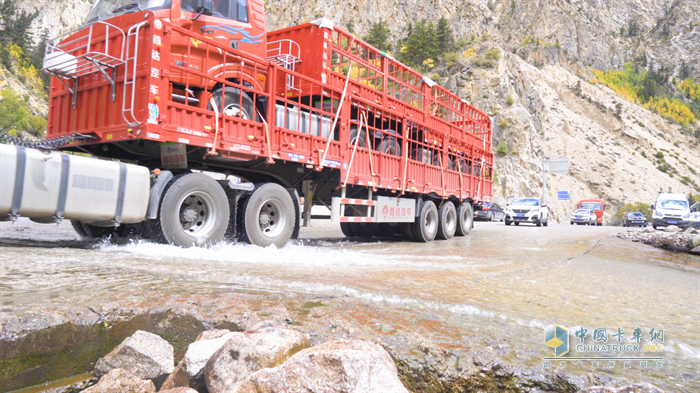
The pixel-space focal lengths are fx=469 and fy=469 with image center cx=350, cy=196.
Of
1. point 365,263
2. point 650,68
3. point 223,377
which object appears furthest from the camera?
point 650,68

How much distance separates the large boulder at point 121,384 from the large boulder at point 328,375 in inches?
22.3

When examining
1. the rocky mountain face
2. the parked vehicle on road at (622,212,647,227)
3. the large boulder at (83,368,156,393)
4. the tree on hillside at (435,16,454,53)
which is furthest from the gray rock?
the tree on hillside at (435,16,454,53)

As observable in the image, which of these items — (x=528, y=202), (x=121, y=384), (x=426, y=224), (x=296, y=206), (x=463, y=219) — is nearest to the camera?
(x=121, y=384)

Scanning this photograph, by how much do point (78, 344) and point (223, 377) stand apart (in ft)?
3.59

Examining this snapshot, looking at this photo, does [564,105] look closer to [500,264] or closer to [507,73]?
[507,73]

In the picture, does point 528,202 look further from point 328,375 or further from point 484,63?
point 484,63

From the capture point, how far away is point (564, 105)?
6819cm

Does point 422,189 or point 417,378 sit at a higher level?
point 422,189

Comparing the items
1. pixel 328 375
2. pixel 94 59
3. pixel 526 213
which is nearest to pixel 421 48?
pixel 526 213

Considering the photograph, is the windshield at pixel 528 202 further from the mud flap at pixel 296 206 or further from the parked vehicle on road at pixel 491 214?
the mud flap at pixel 296 206

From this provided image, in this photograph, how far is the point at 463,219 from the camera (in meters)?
14.7

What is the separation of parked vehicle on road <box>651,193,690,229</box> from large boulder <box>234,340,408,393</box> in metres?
26.1

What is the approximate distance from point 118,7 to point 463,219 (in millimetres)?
10975

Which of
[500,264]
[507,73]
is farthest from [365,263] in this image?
[507,73]
